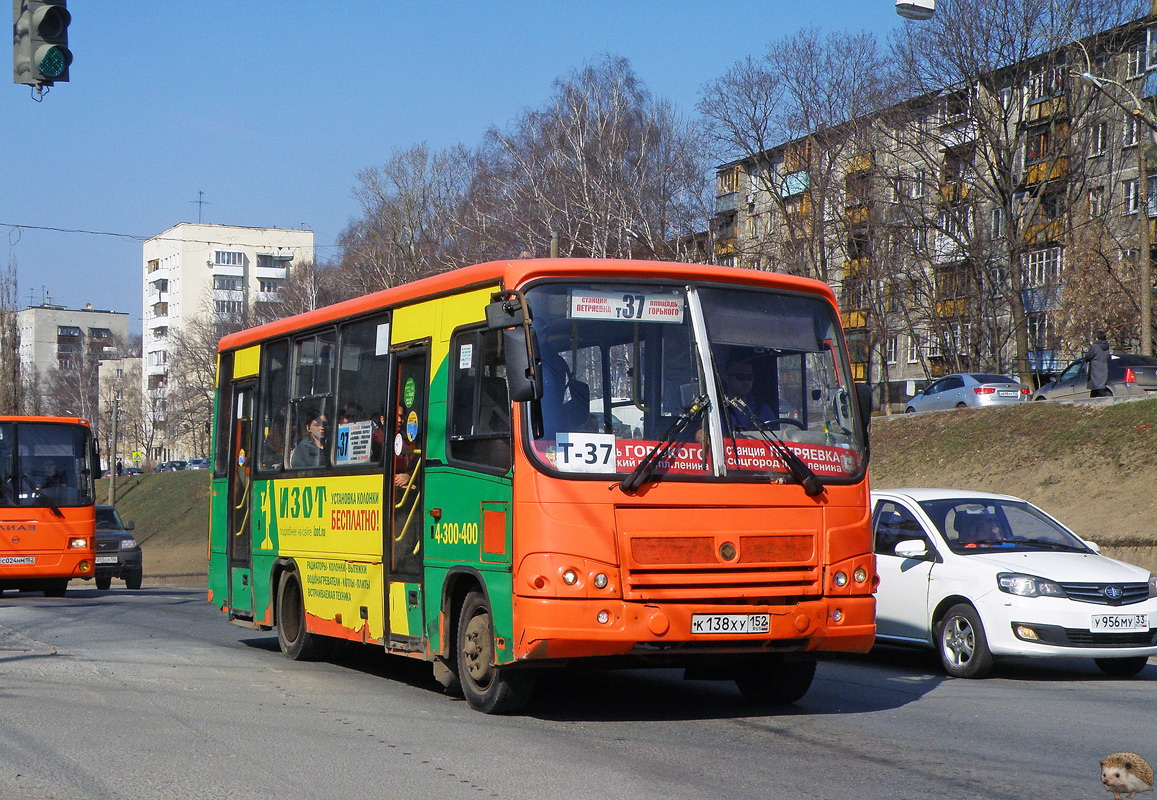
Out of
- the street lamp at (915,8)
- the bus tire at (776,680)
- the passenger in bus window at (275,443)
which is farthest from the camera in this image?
the street lamp at (915,8)

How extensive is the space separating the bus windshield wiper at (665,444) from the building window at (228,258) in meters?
120

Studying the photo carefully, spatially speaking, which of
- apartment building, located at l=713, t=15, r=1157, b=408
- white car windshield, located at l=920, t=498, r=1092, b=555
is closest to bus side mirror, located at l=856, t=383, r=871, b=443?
white car windshield, located at l=920, t=498, r=1092, b=555

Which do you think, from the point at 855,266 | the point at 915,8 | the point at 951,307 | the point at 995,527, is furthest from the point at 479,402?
the point at 951,307

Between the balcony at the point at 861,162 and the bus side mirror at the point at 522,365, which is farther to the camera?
the balcony at the point at 861,162

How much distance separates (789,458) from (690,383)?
2.61 ft

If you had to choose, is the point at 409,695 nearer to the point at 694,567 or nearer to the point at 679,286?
the point at 694,567

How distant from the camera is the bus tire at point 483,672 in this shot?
9125mm

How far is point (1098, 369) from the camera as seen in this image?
33562 millimetres

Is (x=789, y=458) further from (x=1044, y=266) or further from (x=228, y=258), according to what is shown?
(x=228, y=258)

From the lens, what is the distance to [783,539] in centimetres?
904

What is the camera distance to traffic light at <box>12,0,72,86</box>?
1088 centimetres

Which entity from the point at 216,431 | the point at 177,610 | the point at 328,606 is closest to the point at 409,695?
the point at 328,606

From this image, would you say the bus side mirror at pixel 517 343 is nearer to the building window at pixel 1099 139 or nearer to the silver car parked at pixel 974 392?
the silver car parked at pixel 974 392

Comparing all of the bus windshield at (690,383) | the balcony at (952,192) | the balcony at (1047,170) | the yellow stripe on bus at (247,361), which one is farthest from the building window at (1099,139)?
the bus windshield at (690,383)
